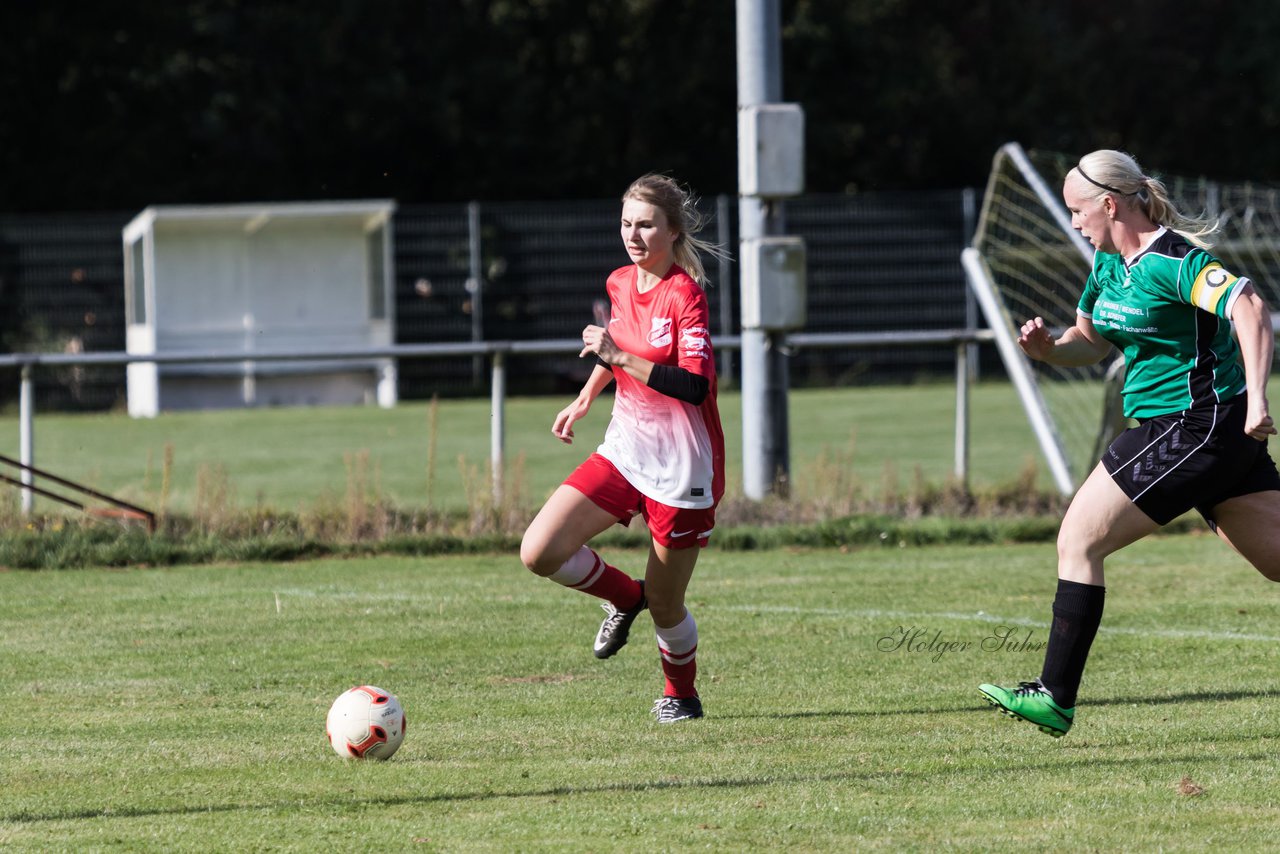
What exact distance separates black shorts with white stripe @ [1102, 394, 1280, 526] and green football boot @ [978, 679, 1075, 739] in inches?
26.4

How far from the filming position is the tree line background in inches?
1271

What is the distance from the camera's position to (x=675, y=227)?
253 inches

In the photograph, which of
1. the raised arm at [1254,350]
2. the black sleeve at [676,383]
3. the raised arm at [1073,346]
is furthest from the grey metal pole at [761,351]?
the raised arm at [1254,350]

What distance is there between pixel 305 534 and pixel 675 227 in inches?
219

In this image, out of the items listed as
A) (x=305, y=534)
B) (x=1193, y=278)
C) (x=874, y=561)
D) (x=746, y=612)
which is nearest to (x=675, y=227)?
(x=1193, y=278)

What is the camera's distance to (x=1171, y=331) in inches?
223

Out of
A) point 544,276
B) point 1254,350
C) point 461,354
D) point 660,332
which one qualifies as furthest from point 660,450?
point 544,276

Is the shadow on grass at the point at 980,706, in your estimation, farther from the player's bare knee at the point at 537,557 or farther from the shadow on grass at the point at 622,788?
the player's bare knee at the point at 537,557

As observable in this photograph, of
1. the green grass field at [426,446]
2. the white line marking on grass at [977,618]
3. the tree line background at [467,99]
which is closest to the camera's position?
the white line marking on grass at [977,618]

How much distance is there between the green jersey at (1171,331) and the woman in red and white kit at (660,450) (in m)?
1.40

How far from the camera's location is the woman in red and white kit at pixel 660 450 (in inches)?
247

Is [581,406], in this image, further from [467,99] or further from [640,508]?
[467,99]

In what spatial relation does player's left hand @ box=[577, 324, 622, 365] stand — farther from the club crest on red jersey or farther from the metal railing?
the metal railing

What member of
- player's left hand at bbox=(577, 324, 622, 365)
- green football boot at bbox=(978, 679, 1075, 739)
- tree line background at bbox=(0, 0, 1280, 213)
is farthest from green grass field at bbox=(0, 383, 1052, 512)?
tree line background at bbox=(0, 0, 1280, 213)
